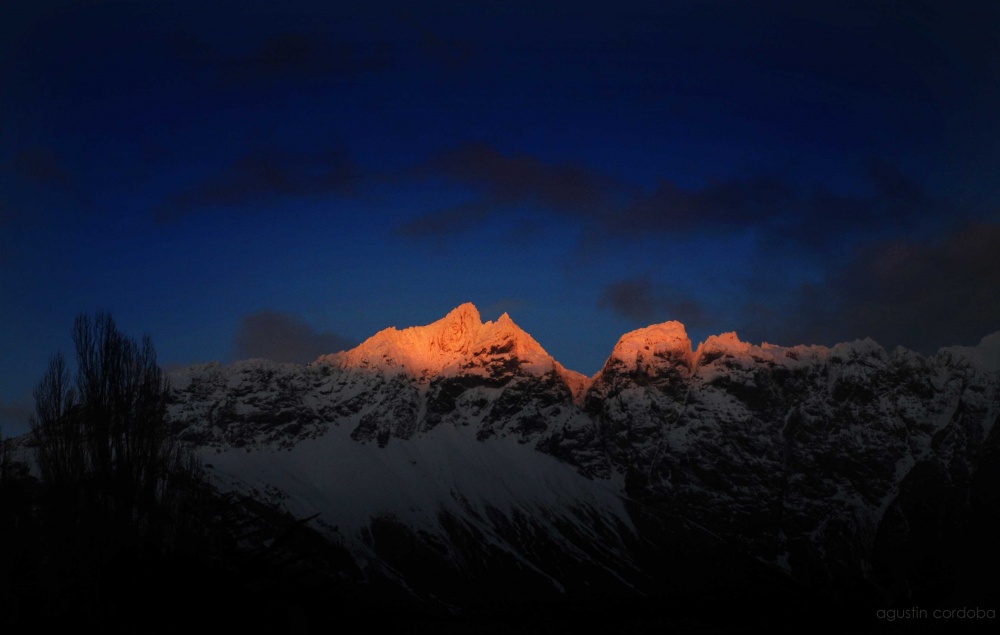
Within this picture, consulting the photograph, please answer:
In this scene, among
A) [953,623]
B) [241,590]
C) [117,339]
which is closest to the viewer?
[241,590]

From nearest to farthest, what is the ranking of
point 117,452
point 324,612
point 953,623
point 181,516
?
point 324,612 < point 117,452 < point 181,516 < point 953,623

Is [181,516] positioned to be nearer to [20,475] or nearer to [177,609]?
[20,475]

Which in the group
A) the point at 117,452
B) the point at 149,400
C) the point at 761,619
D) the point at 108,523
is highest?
the point at 149,400

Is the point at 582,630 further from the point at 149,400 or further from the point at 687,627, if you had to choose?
the point at 149,400

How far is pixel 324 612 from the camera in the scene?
35.9 m

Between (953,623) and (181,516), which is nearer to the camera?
(181,516)

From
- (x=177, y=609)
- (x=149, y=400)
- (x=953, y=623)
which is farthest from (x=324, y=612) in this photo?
(x=953, y=623)

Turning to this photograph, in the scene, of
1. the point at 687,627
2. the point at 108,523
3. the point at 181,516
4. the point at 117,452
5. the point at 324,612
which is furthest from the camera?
the point at 687,627

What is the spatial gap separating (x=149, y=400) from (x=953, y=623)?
64000mm

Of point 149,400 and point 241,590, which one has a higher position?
point 149,400

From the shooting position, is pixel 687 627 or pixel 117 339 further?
pixel 687 627

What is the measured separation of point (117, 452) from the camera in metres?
54.8

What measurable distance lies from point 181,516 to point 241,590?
35716 millimetres

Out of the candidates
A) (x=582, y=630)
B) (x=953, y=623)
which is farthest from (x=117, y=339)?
(x=582, y=630)
